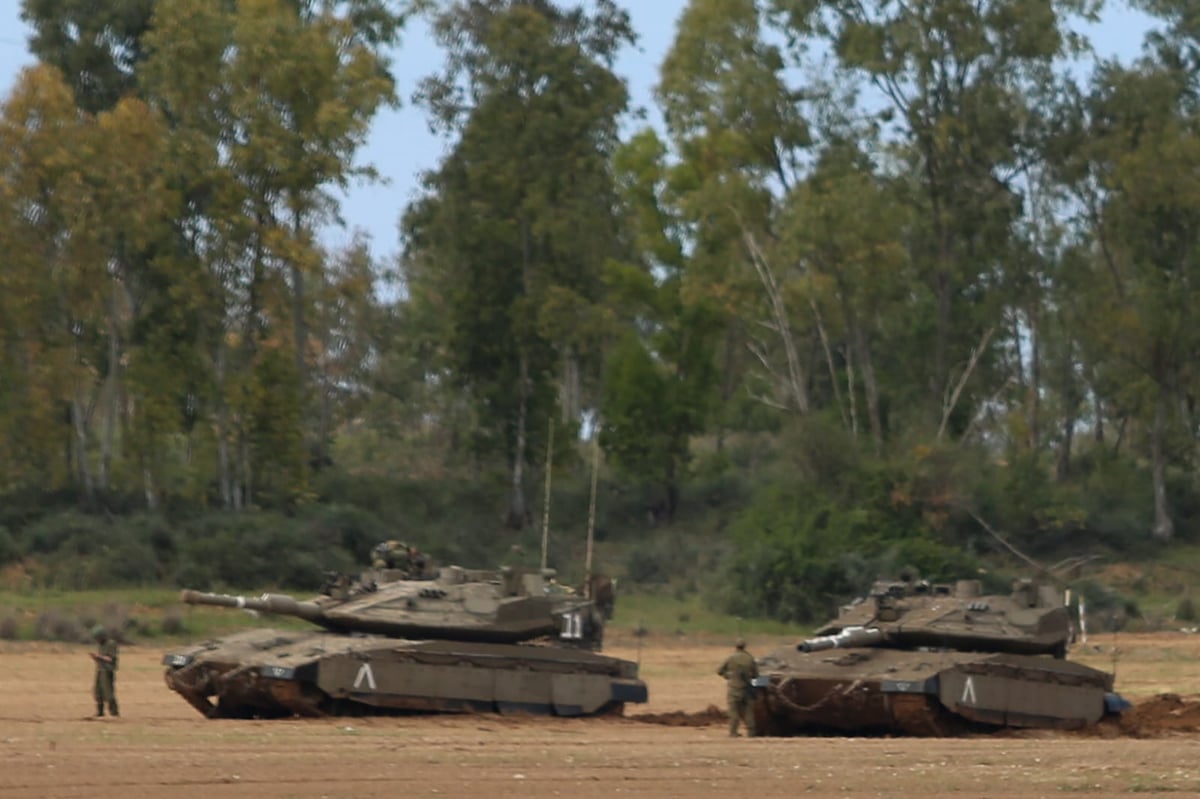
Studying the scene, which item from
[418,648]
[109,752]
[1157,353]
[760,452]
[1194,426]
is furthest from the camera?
[760,452]

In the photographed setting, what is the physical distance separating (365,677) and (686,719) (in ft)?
13.2

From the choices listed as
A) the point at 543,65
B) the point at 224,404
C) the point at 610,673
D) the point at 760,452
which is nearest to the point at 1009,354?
the point at 760,452

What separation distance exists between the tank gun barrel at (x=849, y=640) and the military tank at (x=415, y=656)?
1897 millimetres

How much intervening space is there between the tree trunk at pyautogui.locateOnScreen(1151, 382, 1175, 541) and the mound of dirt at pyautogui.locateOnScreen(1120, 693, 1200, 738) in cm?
2622

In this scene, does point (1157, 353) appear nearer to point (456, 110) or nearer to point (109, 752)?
point (456, 110)

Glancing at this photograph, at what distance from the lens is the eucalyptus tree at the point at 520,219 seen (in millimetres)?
52000

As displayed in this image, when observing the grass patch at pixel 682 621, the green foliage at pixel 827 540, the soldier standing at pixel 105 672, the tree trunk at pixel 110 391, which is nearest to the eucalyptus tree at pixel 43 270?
the tree trunk at pixel 110 391

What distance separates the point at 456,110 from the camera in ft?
178

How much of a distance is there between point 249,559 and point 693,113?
15.6m

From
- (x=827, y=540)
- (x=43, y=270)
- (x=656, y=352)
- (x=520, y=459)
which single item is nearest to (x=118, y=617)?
(x=43, y=270)

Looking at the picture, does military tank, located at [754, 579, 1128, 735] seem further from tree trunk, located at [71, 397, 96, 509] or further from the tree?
the tree

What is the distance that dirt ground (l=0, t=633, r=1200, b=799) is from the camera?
1645cm

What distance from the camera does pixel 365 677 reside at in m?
23.0

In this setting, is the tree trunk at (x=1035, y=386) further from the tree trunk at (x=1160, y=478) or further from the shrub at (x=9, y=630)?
the shrub at (x=9, y=630)
